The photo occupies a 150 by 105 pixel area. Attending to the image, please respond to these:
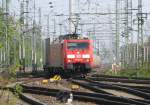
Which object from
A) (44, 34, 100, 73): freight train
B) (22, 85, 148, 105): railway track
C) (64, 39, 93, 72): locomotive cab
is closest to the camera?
(22, 85, 148, 105): railway track

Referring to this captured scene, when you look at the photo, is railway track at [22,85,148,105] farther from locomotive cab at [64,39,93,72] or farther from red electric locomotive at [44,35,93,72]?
locomotive cab at [64,39,93,72]

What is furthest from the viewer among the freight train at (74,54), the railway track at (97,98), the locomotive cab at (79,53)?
the locomotive cab at (79,53)

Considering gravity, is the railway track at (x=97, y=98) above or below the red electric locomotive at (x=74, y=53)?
below

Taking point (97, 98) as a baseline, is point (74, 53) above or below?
above

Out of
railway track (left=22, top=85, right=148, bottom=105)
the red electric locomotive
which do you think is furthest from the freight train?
railway track (left=22, top=85, right=148, bottom=105)

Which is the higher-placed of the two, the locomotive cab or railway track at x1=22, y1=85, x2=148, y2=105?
the locomotive cab

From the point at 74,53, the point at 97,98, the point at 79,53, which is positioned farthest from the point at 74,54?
the point at 97,98

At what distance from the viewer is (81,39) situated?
3791 centimetres

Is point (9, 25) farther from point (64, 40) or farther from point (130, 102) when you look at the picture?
point (130, 102)

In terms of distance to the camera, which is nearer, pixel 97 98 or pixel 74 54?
pixel 97 98

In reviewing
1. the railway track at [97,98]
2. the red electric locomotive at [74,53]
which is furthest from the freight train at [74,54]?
the railway track at [97,98]

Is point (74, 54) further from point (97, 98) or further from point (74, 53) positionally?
point (97, 98)

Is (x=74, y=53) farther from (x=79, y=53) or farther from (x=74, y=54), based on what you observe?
(x=79, y=53)

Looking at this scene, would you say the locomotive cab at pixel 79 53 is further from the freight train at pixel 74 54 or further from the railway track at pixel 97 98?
the railway track at pixel 97 98
